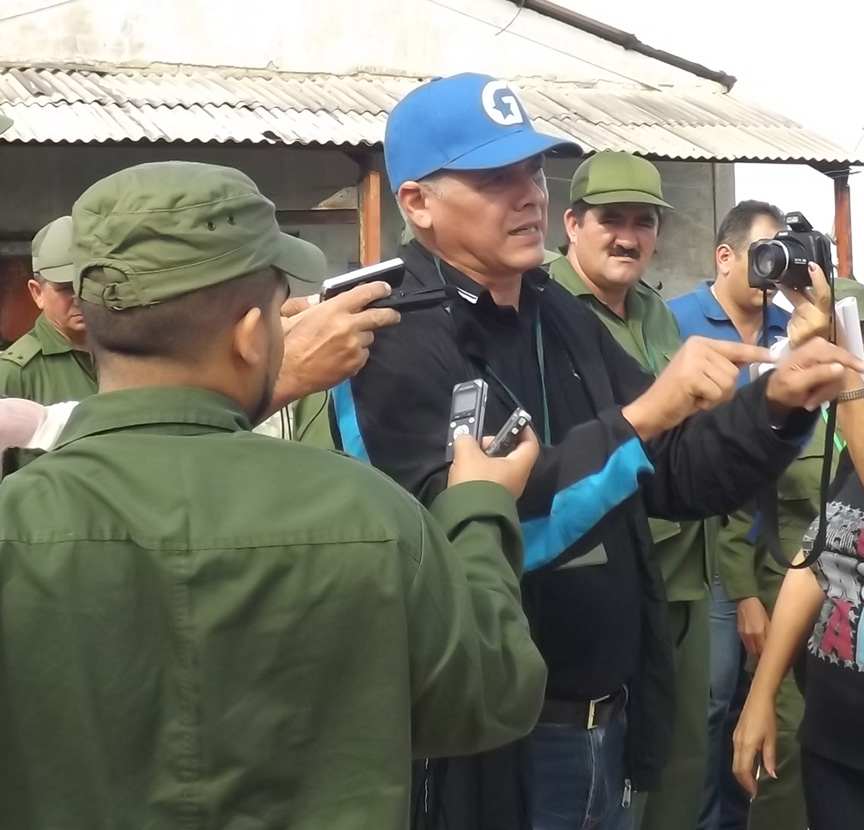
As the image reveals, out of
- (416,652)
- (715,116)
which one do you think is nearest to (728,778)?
(416,652)

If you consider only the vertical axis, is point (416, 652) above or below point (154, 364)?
below

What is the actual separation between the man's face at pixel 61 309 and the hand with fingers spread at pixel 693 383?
8.96ft

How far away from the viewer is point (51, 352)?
4531 mm

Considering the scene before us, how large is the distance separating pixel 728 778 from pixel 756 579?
2.59 feet

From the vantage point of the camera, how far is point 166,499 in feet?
4.73

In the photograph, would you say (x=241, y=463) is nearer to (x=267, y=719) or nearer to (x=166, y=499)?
(x=166, y=499)

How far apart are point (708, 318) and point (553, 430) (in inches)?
99.2

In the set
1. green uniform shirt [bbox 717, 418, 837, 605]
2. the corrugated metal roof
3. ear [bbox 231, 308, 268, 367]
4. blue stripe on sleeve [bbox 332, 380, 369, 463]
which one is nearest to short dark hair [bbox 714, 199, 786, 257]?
green uniform shirt [bbox 717, 418, 837, 605]

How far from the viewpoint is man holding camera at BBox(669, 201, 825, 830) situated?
4383 millimetres

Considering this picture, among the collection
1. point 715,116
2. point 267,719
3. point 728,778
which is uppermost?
point 715,116

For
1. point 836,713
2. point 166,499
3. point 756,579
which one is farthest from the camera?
point 756,579

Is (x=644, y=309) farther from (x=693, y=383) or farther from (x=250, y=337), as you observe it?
(x=250, y=337)

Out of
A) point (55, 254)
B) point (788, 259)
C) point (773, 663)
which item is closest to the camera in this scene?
point (788, 259)

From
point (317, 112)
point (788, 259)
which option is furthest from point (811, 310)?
point (317, 112)
